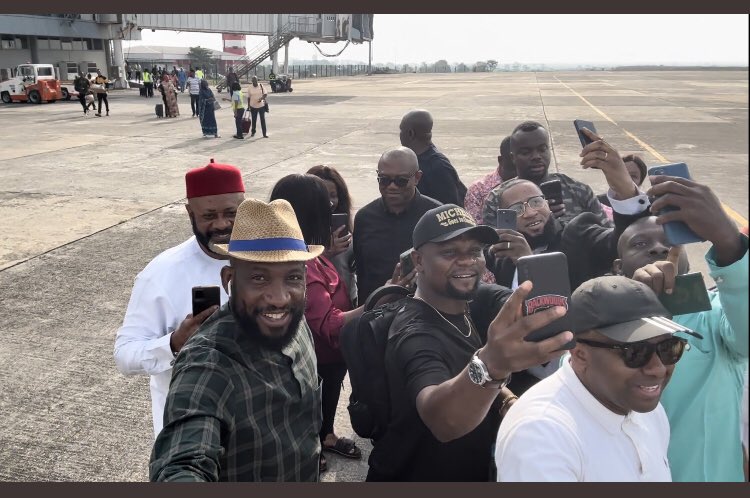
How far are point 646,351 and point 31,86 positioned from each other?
113 feet

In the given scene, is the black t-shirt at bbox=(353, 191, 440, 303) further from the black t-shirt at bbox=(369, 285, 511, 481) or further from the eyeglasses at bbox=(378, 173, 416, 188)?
the black t-shirt at bbox=(369, 285, 511, 481)

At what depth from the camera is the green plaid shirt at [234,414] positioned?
5.29 ft

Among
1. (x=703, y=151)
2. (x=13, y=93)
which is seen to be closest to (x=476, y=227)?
(x=703, y=151)

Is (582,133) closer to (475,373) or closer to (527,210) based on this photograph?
(527,210)

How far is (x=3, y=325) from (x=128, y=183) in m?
6.84

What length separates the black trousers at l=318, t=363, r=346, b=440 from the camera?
342 cm

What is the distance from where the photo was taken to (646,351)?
144cm

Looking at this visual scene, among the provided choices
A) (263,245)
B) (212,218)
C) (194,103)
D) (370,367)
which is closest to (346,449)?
(370,367)

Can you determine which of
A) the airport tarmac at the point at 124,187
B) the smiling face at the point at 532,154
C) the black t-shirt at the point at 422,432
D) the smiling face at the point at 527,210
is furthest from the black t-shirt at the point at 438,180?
the black t-shirt at the point at 422,432

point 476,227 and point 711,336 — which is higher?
point 476,227

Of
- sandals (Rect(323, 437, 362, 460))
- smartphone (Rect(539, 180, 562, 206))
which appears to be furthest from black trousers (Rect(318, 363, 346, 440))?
smartphone (Rect(539, 180, 562, 206))

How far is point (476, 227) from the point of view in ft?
7.59

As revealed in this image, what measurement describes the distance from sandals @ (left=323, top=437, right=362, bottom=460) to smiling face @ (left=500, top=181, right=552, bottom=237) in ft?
5.78

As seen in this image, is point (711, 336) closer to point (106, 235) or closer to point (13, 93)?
point (106, 235)
